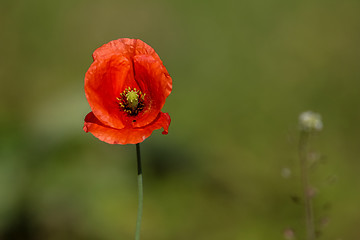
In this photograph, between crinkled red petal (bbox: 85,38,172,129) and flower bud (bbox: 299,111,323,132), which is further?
flower bud (bbox: 299,111,323,132)

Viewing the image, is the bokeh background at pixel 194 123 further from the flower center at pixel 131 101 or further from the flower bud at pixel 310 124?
the flower center at pixel 131 101

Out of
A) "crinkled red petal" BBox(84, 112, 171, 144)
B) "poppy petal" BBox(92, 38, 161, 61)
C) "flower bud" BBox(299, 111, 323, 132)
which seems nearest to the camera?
"crinkled red petal" BBox(84, 112, 171, 144)

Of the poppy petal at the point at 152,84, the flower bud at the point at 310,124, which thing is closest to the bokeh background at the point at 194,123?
the flower bud at the point at 310,124

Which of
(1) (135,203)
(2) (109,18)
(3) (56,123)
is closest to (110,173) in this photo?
(1) (135,203)

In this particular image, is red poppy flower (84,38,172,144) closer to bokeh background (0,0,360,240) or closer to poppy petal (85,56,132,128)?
poppy petal (85,56,132,128)

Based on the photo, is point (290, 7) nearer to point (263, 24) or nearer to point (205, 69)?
point (263, 24)

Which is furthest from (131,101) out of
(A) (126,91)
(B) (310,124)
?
(B) (310,124)

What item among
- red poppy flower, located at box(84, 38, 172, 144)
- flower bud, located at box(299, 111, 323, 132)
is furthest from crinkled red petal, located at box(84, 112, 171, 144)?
flower bud, located at box(299, 111, 323, 132)

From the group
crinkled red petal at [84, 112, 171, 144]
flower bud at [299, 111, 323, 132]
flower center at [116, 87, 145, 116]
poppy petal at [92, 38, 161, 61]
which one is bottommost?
crinkled red petal at [84, 112, 171, 144]
